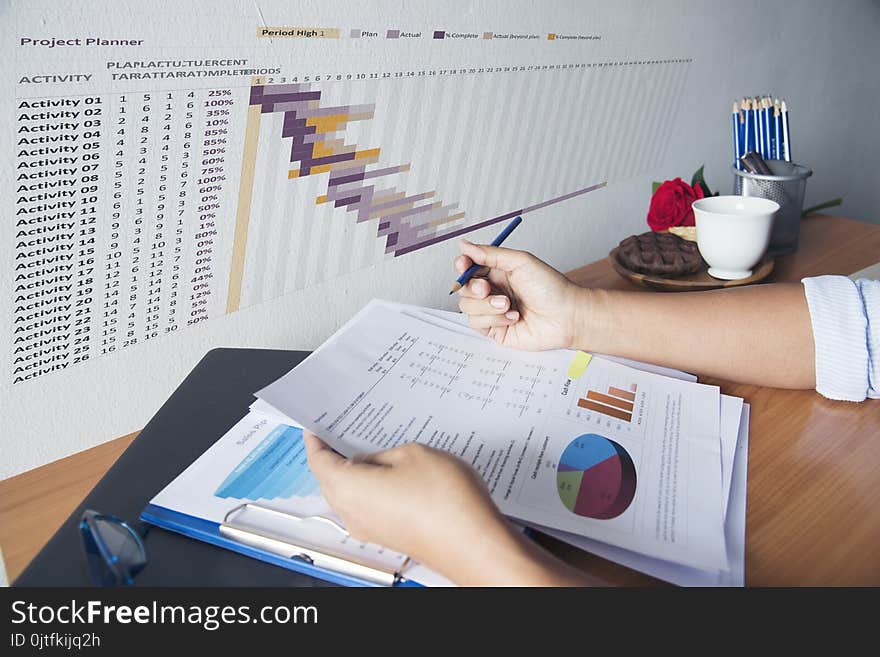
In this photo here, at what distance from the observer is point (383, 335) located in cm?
73

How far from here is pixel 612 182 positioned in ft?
4.55

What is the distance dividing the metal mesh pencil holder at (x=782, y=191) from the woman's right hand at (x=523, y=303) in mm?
593

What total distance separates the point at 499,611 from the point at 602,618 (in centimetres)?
6

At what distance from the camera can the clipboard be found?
0.46 metres

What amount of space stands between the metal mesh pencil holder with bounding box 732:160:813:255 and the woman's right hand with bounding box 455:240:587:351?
23.4 inches

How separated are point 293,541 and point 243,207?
442mm

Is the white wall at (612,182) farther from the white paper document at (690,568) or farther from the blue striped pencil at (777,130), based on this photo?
the white paper document at (690,568)

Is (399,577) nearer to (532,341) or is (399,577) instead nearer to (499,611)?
(499,611)

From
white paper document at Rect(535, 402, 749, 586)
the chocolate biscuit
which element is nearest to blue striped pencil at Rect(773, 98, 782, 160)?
the chocolate biscuit

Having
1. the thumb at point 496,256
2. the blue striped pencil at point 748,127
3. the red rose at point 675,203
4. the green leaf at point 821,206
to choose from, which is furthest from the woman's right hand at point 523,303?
the green leaf at point 821,206

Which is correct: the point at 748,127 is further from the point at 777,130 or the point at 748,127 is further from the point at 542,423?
the point at 542,423

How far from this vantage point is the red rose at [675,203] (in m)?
1.22

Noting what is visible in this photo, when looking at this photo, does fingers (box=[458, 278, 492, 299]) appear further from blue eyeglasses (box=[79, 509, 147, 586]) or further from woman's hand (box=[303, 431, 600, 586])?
blue eyeglasses (box=[79, 509, 147, 586])

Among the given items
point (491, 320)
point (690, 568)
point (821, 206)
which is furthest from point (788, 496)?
point (821, 206)
